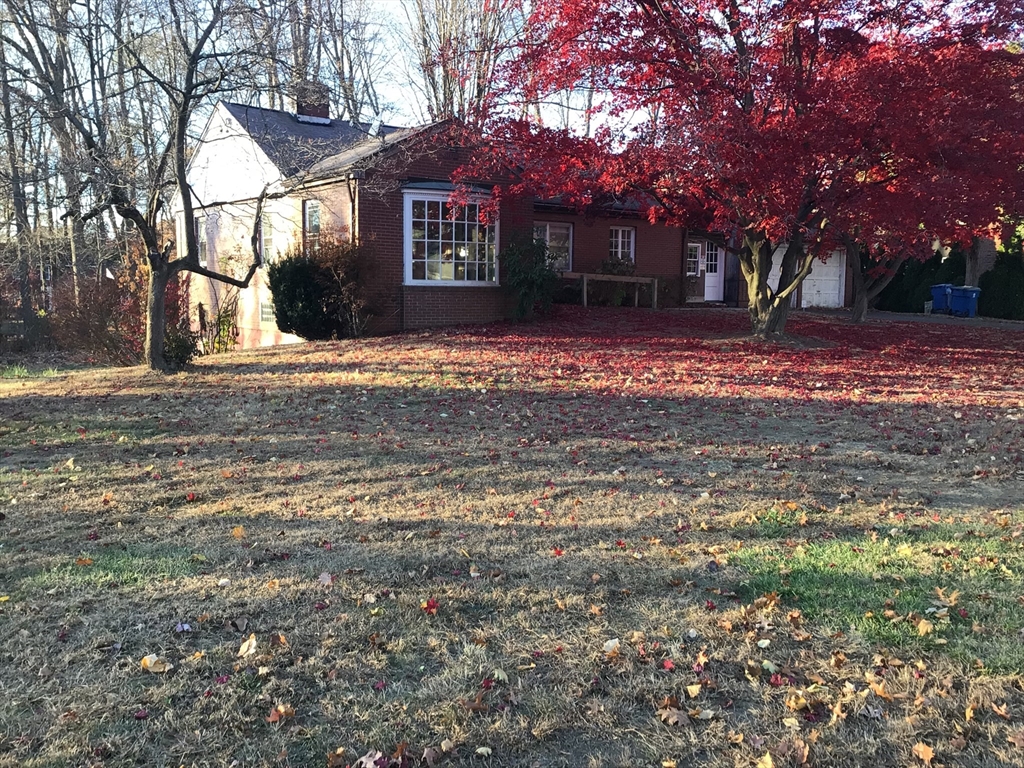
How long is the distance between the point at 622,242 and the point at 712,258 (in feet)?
15.0

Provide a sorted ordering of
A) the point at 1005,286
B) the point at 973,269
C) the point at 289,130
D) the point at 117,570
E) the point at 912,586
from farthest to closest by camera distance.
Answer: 1. the point at 973,269
2. the point at 1005,286
3. the point at 289,130
4. the point at 117,570
5. the point at 912,586

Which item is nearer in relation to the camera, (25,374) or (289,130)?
(25,374)

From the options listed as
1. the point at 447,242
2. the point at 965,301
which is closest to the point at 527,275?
the point at 447,242

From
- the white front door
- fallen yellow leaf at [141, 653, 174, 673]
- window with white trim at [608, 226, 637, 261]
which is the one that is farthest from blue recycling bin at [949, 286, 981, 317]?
fallen yellow leaf at [141, 653, 174, 673]

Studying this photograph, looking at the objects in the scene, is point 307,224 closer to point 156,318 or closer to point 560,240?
point 156,318

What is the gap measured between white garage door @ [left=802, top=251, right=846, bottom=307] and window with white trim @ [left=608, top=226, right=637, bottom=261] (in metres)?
8.94

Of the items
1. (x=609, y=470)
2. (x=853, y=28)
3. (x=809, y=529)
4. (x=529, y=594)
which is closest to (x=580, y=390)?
(x=609, y=470)

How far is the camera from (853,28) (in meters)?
12.8

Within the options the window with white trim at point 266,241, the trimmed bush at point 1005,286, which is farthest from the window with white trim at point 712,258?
the window with white trim at point 266,241

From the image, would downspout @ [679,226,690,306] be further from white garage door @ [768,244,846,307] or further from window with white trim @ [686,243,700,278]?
white garage door @ [768,244,846,307]

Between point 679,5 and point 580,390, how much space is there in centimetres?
739

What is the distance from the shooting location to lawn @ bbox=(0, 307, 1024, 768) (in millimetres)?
2979

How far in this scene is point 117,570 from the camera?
14.6 ft

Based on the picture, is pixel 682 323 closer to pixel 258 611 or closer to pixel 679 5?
pixel 679 5
